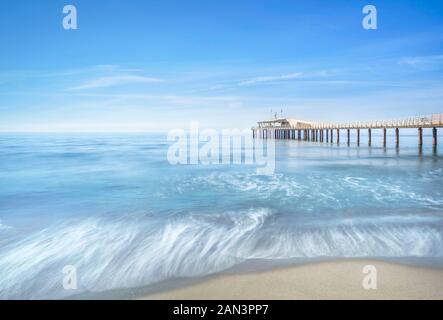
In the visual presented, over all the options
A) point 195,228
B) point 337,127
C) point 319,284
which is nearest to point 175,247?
point 195,228

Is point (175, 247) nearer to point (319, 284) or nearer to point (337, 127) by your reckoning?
point (319, 284)

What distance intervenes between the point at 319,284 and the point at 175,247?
3385 mm

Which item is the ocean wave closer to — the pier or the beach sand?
the beach sand

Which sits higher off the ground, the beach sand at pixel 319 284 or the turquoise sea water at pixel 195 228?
the beach sand at pixel 319 284

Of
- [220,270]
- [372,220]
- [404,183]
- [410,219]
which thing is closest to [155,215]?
[220,270]

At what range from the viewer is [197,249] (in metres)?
7.29

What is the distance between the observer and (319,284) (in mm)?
5281

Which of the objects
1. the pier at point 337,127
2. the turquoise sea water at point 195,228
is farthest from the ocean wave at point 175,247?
the pier at point 337,127

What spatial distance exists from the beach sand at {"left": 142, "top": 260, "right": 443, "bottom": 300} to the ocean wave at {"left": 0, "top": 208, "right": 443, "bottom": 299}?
24.2 inches

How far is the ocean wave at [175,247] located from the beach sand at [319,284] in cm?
61

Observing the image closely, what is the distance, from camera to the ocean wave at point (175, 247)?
6043 millimetres

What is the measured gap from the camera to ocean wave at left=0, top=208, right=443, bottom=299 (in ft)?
19.8

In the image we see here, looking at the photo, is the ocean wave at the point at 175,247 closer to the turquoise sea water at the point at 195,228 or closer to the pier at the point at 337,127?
the turquoise sea water at the point at 195,228

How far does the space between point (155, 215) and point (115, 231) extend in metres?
1.87
